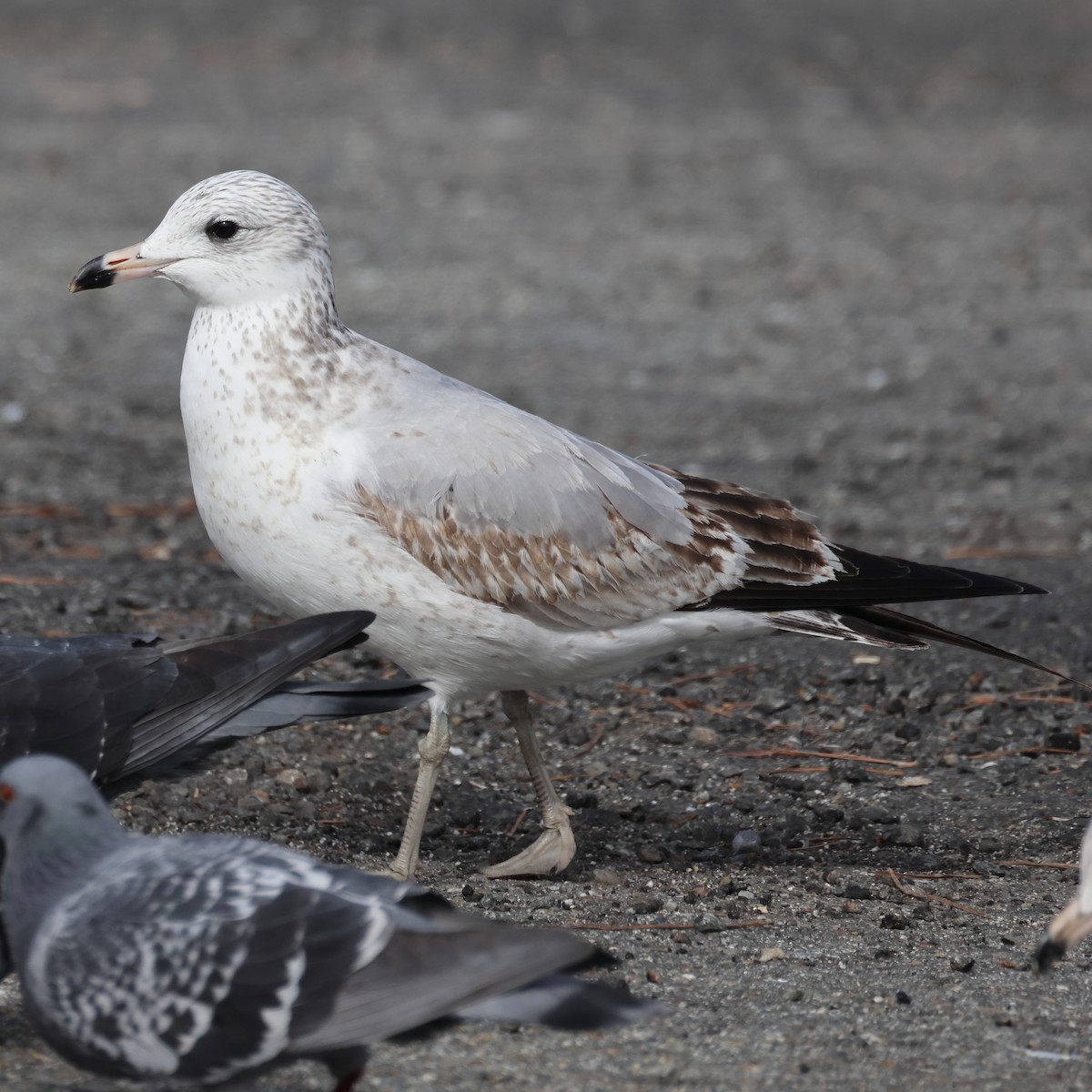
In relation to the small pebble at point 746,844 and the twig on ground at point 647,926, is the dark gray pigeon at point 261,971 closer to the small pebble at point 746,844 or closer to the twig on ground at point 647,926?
the twig on ground at point 647,926

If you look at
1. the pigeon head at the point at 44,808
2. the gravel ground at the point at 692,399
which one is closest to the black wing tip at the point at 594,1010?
the gravel ground at the point at 692,399

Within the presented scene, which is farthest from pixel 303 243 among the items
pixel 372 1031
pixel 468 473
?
pixel 372 1031

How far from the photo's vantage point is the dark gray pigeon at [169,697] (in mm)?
4285

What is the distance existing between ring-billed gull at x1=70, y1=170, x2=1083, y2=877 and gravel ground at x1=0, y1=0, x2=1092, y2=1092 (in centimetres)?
61

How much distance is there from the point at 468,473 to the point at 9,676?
1.36 meters

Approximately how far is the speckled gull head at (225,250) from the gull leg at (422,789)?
1293 mm

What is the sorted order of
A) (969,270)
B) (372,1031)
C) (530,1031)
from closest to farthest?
(372,1031), (530,1031), (969,270)

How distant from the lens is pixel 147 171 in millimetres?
13758

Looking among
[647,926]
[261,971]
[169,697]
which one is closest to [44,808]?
[261,971]

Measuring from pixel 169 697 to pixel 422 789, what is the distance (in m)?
0.88

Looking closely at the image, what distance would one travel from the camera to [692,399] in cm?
1004

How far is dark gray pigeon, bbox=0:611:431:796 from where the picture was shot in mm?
4285

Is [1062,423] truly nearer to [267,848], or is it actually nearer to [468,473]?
[468,473]

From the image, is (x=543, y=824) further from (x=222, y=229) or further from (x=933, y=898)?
(x=222, y=229)
